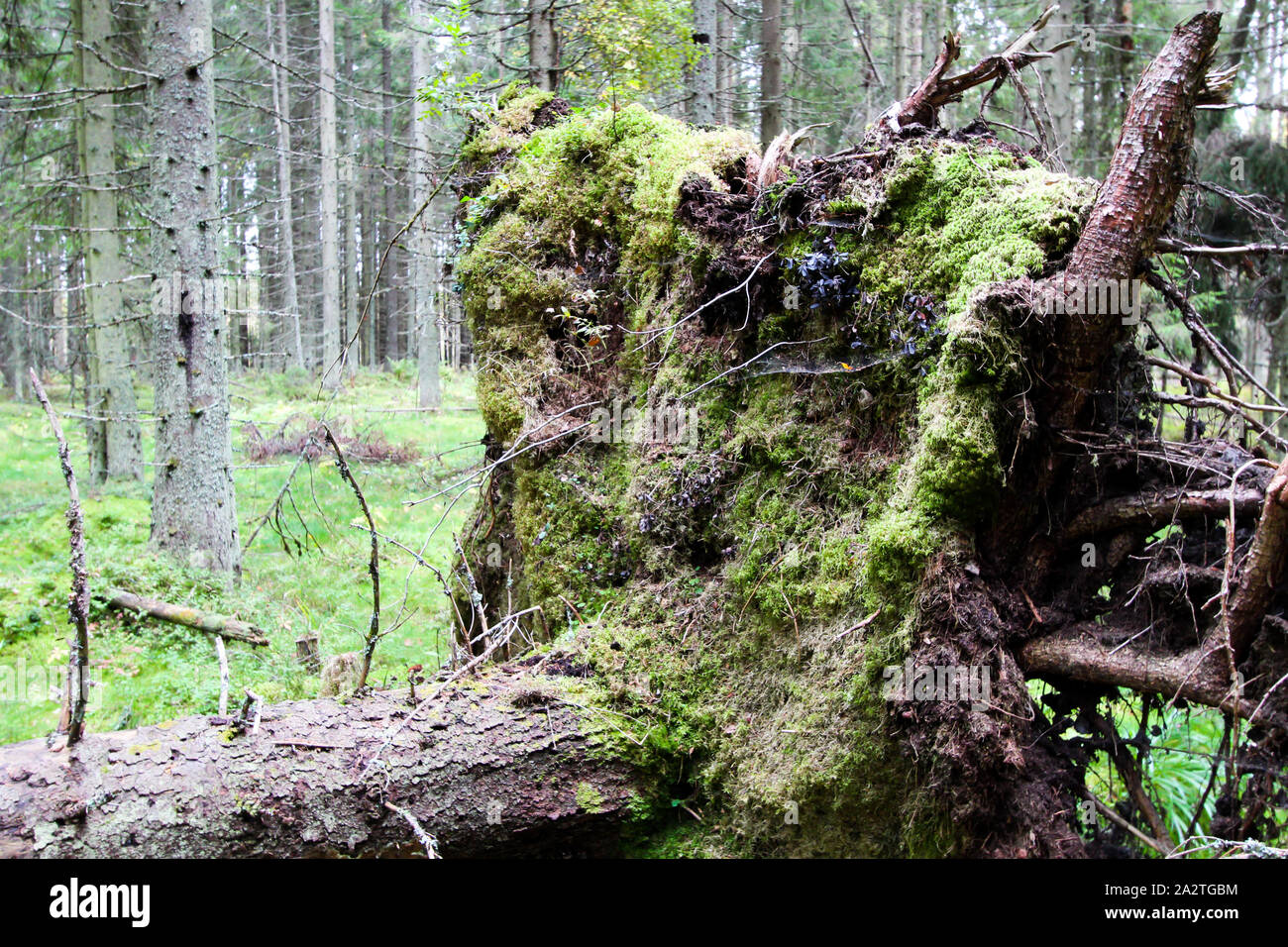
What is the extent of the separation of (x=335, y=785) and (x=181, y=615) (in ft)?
16.7

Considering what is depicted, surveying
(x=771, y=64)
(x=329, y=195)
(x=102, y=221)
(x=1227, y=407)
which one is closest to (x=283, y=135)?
(x=329, y=195)

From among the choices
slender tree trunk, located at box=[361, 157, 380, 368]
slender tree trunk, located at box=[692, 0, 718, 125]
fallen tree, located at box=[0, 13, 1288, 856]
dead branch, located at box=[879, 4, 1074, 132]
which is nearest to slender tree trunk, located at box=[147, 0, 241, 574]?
slender tree trunk, located at box=[692, 0, 718, 125]

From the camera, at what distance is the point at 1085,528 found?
296 cm

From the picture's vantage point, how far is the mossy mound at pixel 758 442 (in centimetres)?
293

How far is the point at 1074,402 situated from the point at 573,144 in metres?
3.39

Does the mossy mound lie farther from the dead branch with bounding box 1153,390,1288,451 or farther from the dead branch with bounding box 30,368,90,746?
the dead branch with bounding box 30,368,90,746

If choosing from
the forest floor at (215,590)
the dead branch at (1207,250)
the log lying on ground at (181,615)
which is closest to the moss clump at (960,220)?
the dead branch at (1207,250)

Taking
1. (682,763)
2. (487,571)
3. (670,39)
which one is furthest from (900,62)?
(682,763)

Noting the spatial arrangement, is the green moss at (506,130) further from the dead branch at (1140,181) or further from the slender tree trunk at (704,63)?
the slender tree trunk at (704,63)

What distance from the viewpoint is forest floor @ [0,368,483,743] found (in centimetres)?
598

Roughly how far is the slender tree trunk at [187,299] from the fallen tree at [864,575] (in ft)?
17.9

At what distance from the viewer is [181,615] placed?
23.3ft

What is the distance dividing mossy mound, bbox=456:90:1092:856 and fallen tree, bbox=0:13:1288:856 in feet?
0.05
